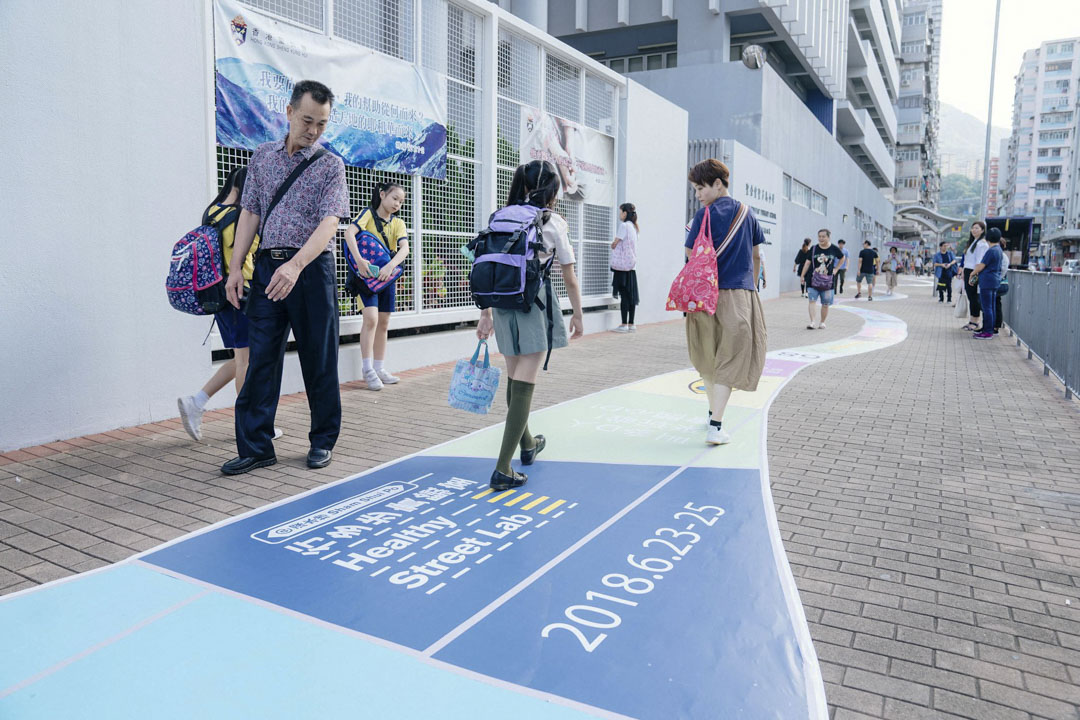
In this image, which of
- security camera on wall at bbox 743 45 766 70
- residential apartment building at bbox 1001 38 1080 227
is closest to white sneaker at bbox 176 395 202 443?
security camera on wall at bbox 743 45 766 70

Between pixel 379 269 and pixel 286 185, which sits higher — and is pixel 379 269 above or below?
below

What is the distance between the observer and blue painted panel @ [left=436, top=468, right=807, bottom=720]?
7.95 feet

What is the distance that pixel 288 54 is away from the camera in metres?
6.85

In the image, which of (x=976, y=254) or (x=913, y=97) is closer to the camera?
(x=976, y=254)

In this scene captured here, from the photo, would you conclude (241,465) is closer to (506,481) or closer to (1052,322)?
(506,481)

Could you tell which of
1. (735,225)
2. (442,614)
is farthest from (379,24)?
(442,614)

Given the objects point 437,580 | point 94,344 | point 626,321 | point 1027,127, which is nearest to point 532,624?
point 437,580

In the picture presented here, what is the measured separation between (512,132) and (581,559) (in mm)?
8039

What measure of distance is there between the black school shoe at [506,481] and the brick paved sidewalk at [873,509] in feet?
3.09

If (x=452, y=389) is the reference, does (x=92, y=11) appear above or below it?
above

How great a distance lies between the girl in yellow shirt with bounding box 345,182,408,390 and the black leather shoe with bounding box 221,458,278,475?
2.70 meters

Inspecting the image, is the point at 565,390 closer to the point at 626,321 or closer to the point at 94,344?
the point at 94,344

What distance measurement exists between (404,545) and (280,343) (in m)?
1.71

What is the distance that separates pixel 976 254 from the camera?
13.2 m
